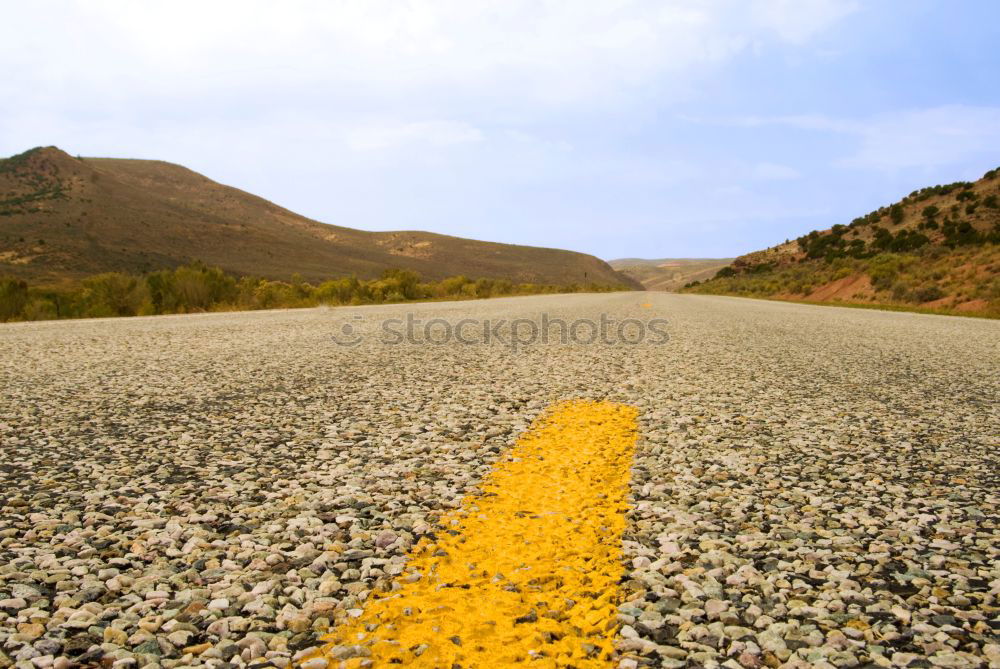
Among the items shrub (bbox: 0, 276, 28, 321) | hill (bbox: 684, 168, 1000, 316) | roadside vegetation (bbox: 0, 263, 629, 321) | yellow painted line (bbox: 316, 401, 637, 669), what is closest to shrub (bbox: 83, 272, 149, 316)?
roadside vegetation (bbox: 0, 263, 629, 321)

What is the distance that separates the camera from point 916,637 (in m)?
2.10

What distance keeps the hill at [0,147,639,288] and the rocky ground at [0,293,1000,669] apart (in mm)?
64728

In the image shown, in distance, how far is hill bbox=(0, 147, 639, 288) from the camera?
224 ft

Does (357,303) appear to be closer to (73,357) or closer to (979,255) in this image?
(73,357)

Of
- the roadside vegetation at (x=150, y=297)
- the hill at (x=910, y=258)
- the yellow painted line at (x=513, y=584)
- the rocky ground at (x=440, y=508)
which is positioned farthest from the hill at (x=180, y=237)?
the yellow painted line at (x=513, y=584)

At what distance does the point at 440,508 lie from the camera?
327 centimetres

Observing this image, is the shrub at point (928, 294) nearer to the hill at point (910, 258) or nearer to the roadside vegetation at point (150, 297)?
the hill at point (910, 258)

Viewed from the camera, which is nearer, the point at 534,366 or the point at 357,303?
the point at 534,366

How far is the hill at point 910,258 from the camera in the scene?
89.7ft

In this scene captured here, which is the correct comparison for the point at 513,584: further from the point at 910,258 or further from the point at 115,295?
the point at 910,258

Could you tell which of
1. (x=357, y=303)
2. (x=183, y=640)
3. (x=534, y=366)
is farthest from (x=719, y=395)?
(x=357, y=303)

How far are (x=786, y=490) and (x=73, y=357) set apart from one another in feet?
32.0

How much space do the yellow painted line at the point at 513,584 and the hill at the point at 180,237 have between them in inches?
A: 2655

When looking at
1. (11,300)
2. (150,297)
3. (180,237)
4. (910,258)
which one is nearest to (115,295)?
(150,297)
